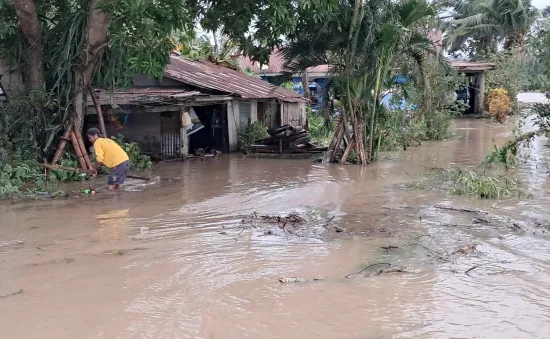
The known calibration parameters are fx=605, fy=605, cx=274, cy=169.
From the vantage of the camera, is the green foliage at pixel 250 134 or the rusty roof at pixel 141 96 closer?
the rusty roof at pixel 141 96

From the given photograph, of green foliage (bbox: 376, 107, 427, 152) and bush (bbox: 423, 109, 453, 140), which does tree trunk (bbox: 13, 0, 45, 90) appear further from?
bush (bbox: 423, 109, 453, 140)

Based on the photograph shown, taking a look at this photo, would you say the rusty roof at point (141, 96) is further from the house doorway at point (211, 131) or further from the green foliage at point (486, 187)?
the green foliage at point (486, 187)

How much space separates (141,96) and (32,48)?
2.99 meters

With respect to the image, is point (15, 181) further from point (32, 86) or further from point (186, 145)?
point (186, 145)

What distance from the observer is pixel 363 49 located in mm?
14336

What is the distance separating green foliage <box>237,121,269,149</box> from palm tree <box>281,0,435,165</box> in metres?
4.51

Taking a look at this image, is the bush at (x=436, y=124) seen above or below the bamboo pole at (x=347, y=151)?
above

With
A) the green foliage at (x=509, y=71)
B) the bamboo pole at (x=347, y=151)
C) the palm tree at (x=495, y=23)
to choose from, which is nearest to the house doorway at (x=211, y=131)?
the bamboo pole at (x=347, y=151)

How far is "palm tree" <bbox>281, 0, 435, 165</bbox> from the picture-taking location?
46.2 feet

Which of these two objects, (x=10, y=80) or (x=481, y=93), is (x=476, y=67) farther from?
(x=10, y=80)

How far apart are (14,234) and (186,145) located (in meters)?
9.33

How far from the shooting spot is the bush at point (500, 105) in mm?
29141

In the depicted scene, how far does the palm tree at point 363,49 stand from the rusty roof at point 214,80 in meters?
1.91

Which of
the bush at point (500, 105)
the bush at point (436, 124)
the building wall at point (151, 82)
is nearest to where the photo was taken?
the building wall at point (151, 82)
